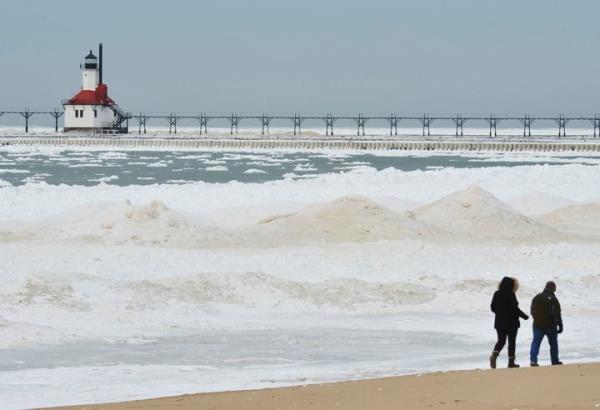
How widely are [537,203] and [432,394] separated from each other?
25.1 metres

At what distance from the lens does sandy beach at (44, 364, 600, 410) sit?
344 inches

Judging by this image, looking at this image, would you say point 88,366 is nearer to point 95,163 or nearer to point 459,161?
point 95,163

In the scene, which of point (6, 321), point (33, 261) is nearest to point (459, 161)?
point (33, 261)

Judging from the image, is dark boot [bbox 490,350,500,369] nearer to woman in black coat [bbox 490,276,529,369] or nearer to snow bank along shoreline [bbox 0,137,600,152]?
woman in black coat [bbox 490,276,529,369]

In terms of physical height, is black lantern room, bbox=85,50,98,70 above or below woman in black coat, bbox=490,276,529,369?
above

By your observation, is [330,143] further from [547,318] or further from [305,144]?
[547,318]

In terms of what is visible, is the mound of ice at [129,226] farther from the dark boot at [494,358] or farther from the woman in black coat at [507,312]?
the dark boot at [494,358]

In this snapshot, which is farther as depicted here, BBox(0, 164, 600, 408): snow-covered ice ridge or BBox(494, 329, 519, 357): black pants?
BBox(0, 164, 600, 408): snow-covered ice ridge

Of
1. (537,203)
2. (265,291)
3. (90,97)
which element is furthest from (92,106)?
(265,291)

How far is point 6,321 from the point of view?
14.3m

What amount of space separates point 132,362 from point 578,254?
37.5 ft

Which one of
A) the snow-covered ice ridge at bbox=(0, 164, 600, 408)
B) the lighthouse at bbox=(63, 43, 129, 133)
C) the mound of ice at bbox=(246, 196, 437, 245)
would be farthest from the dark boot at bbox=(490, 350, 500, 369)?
the lighthouse at bbox=(63, 43, 129, 133)

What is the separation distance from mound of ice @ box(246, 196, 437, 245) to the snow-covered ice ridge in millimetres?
51

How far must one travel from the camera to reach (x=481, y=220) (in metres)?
25.0
